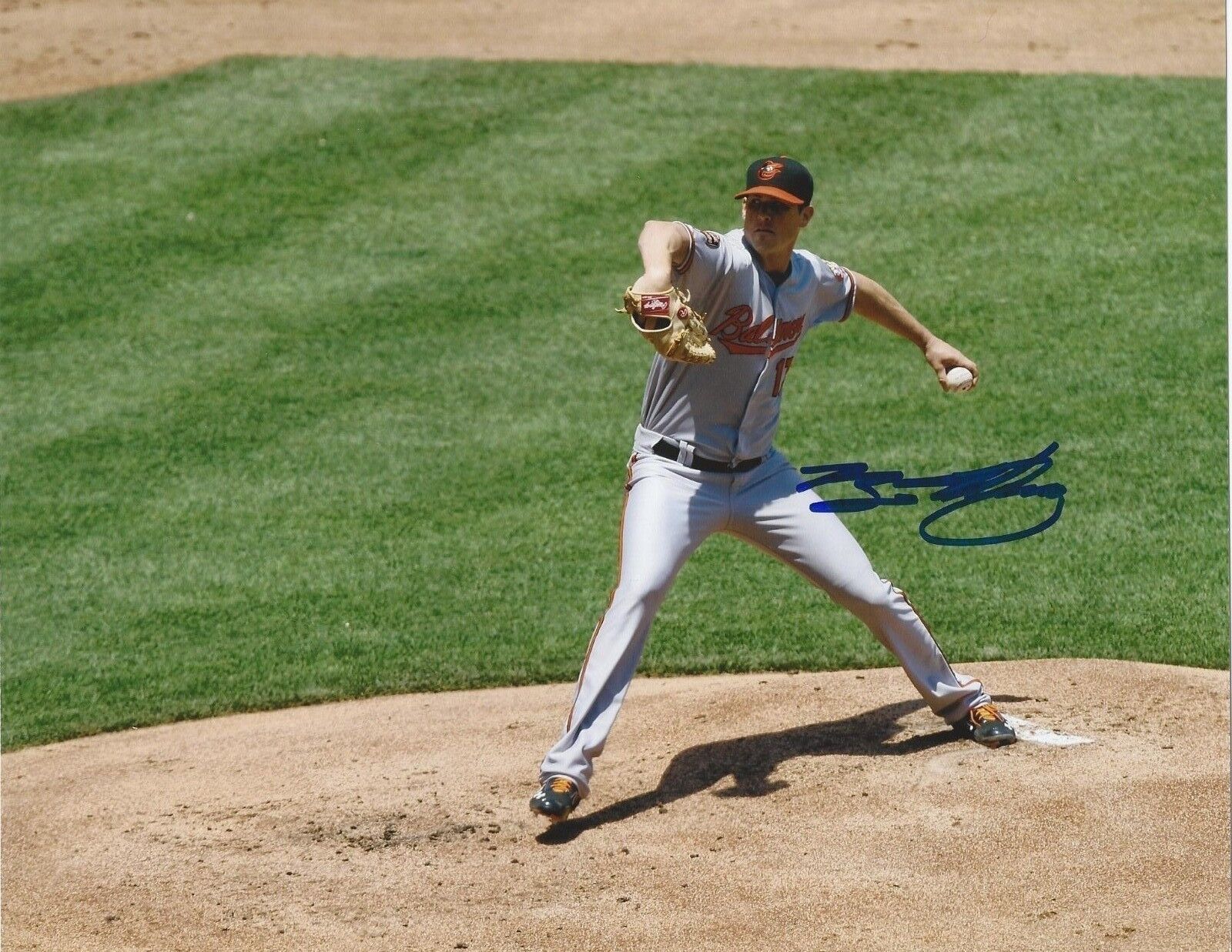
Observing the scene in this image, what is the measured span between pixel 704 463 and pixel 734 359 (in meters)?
0.34

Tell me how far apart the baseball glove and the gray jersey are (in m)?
0.43

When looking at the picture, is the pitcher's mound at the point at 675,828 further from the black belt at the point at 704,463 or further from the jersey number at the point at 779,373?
the jersey number at the point at 779,373

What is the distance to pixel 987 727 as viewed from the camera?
17.1ft

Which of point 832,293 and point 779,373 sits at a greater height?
point 832,293

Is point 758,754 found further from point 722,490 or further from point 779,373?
point 779,373

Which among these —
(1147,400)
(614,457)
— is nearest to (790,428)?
(614,457)

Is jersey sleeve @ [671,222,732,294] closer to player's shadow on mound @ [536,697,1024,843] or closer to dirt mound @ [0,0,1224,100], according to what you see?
player's shadow on mound @ [536,697,1024,843]

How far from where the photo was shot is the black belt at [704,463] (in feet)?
16.3

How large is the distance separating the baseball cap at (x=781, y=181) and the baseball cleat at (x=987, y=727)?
5.77 ft

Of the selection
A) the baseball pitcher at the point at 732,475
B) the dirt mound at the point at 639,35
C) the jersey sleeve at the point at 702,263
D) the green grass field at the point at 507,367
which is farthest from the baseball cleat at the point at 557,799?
the dirt mound at the point at 639,35
